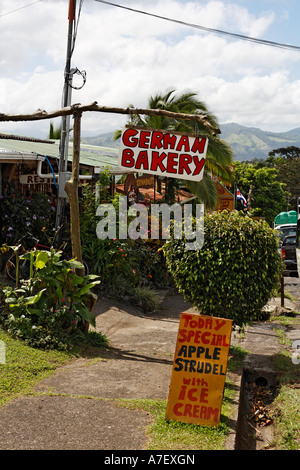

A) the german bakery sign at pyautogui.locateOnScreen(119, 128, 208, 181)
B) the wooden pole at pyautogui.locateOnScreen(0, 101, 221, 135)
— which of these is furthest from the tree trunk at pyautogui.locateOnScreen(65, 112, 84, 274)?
the german bakery sign at pyautogui.locateOnScreen(119, 128, 208, 181)

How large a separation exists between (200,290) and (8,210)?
564cm

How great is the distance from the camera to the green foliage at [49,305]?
26.5ft

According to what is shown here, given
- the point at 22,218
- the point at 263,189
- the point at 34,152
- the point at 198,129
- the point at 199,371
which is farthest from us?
the point at 263,189

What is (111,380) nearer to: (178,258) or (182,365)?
(182,365)

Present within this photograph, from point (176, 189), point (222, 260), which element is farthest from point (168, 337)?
point (176, 189)

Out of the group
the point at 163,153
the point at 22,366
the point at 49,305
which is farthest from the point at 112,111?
the point at 22,366

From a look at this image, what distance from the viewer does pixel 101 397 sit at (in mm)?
6211

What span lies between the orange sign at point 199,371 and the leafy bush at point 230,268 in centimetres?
218

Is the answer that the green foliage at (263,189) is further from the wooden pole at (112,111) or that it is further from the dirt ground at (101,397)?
the wooden pole at (112,111)

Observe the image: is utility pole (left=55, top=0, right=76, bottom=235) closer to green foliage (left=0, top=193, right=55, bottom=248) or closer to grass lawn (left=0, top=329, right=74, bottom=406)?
green foliage (left=0, top=193, right=55, bottom=248)

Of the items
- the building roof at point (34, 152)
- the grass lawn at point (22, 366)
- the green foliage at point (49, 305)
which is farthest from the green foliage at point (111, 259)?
the grass lawn at point (22, 366)

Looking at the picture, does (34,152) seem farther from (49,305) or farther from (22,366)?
(22,366)

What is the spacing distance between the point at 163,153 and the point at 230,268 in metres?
2.17

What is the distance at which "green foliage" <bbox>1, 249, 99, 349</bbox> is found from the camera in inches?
317
